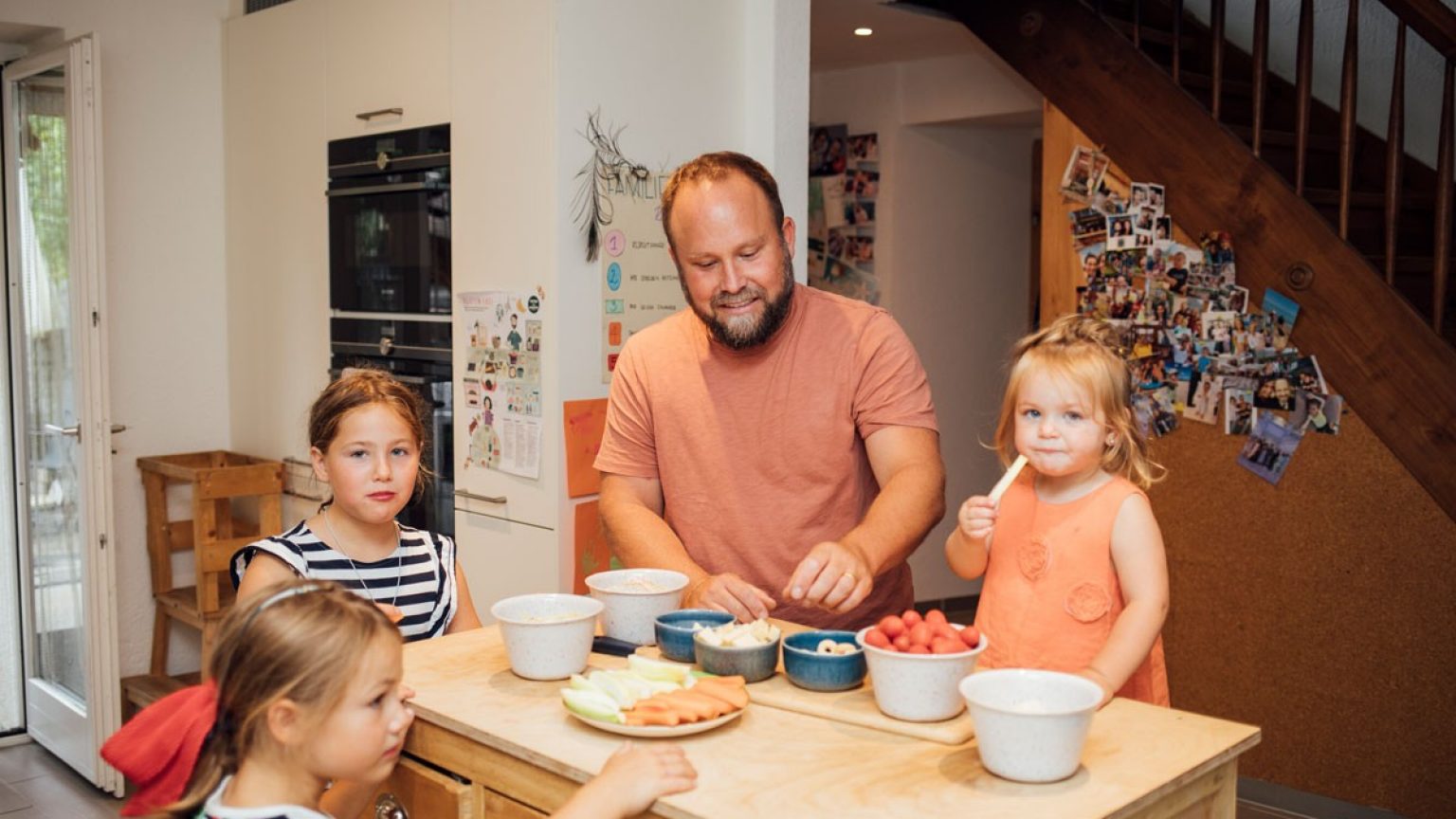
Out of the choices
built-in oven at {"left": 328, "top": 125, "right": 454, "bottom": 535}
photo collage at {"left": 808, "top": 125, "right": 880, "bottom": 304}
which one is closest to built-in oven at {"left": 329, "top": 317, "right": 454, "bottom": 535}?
built-in oven at {"left": 328, "top": 125, "right": 454, "bottom": 535}

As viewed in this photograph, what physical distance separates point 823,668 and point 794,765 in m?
0.24

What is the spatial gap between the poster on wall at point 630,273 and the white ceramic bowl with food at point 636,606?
1372mm

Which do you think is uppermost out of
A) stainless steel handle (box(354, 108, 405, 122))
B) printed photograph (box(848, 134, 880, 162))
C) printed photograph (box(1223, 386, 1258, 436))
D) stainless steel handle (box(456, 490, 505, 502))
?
printed photograph (box(848, 134, 880, 162))

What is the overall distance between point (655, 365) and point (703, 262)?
0.74 ft

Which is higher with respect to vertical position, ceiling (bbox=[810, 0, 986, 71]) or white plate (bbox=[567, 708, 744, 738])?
ceiling (bbox=[810, 0, 986, 71])

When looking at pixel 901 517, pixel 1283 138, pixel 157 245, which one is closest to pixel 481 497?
pixel 901 517

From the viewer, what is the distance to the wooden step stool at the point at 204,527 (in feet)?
12.4

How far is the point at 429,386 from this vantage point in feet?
11.4

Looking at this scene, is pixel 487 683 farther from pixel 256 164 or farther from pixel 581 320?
pixel 256 164

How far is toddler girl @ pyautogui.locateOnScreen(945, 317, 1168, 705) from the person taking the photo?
5.87 ft

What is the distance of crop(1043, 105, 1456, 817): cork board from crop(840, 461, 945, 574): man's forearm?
5.73 feet

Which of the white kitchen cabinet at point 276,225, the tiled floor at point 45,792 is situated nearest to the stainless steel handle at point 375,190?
the white kitchen cabinet at point 276,225

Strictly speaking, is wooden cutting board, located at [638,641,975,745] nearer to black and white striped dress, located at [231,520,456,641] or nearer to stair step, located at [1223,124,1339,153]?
black and white striped dress, located at [231,520,456,641]

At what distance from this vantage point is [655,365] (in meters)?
2.30
